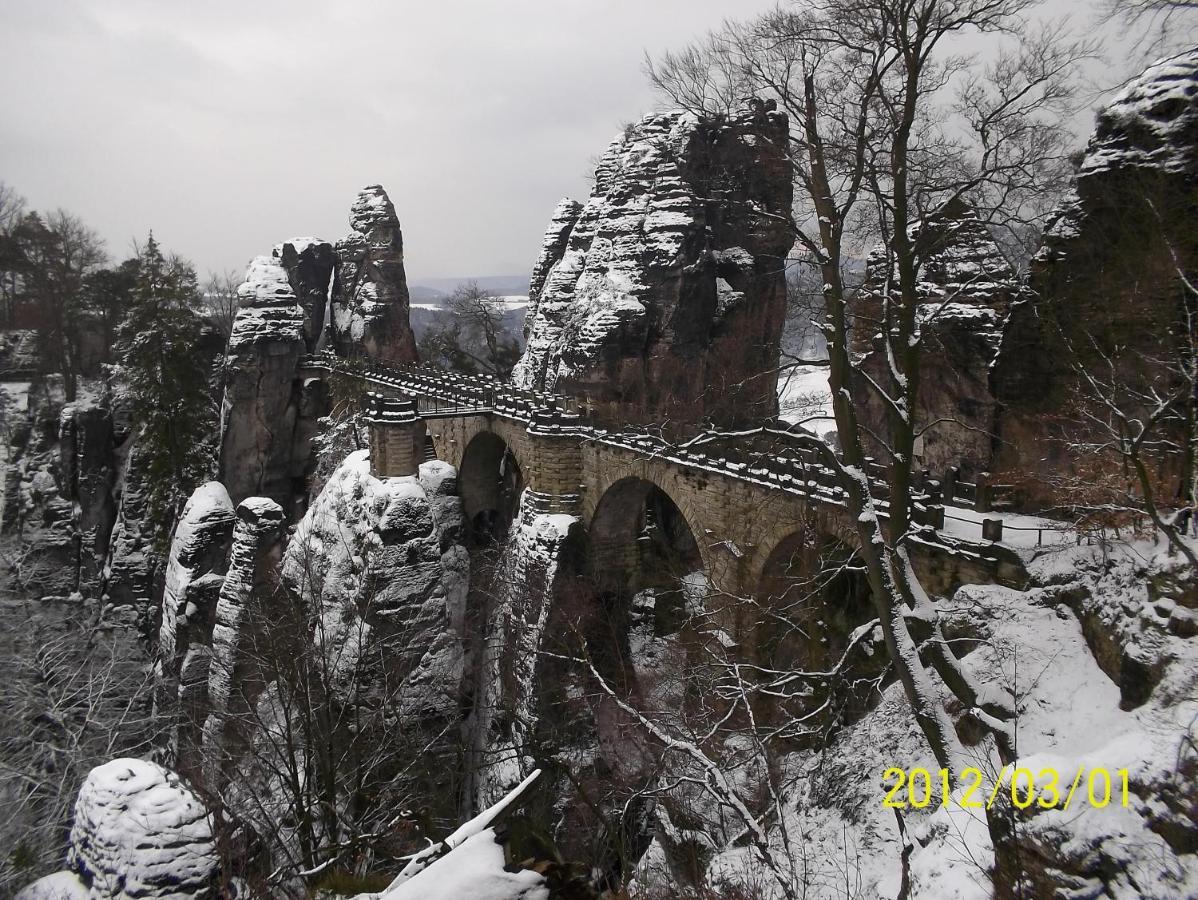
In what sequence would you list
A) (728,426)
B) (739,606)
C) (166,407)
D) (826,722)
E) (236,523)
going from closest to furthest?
(826,722)
(739,606)
(236,523)
(728,426)
(166,407)

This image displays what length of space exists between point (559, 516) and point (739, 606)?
775 centimetres

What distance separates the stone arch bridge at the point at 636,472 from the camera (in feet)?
36.3

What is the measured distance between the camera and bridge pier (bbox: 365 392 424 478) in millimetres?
21531

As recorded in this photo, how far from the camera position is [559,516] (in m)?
20.7

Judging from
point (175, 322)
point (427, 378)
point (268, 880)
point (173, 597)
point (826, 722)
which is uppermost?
point (175, 322)

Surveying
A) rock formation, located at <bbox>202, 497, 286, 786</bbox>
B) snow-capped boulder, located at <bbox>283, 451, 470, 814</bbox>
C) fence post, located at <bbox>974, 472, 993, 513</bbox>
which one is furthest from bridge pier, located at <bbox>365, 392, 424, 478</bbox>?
fence post, located at <bbox>974, 472, 993, 513</bbox>

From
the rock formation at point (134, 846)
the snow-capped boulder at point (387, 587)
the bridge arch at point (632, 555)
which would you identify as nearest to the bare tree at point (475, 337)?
the snow-capped boulder at point (387, 587)

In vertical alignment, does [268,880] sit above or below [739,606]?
below

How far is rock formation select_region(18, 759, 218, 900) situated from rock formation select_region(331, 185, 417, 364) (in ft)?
116

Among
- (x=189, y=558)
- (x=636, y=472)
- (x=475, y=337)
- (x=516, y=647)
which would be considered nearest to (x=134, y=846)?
(x=516, y=647)

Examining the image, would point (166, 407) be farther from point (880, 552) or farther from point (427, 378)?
point (880, 552)

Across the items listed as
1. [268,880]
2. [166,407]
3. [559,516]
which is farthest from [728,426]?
[166,407]

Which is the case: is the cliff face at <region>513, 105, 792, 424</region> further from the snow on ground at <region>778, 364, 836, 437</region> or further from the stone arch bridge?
the snow on ground at <region>778, 364, 836, 437</region>

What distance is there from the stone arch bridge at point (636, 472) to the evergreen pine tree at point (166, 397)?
670 cm
